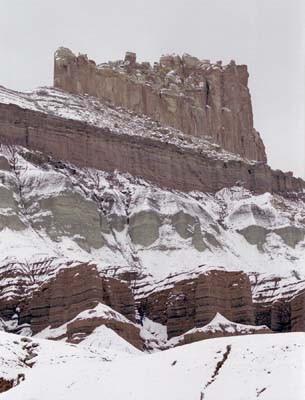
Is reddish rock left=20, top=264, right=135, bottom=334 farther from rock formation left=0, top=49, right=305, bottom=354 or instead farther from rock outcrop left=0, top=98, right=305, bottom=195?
rock outcrop left=0, top=98, right=305, bottom=195

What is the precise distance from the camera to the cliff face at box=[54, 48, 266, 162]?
17962 cm

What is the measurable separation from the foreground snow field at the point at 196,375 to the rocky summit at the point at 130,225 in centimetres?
534

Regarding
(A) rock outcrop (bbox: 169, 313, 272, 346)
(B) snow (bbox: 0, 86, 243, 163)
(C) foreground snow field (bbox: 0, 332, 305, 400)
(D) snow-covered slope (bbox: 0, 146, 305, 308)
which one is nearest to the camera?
(C) foreground snow field (bbox: 0, 332, 305, 400)

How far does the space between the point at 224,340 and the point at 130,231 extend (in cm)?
8492

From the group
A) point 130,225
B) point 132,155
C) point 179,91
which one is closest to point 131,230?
point 130,225

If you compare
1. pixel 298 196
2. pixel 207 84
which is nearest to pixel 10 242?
pixel 298 196

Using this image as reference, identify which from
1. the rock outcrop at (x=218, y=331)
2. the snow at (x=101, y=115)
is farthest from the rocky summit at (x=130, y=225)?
the snow at (x=101, y=115)

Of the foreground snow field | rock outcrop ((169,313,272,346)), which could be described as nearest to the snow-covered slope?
rock outcrop ((169,313,272,346))

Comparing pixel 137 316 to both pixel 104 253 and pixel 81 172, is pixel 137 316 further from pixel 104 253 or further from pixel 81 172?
pixel 81 172

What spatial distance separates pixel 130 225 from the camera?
136 m

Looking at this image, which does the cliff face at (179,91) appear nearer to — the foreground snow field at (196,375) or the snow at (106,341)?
the snow at (106,341)

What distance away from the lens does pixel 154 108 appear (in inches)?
7190

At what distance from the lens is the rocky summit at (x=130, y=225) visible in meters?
106

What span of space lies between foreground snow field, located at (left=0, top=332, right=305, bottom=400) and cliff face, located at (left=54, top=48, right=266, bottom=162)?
12673 cm
